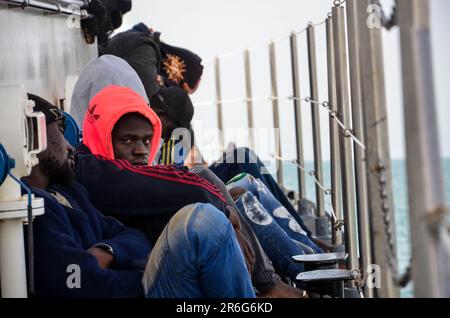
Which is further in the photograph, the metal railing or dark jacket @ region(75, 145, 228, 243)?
dark jacket @ region(75, 145, 228, 243)

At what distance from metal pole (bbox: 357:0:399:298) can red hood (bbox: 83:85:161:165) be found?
1.05m

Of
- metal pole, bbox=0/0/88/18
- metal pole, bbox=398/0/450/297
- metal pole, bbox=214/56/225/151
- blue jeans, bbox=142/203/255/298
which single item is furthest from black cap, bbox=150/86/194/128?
metal pole, bbox=398/0/450/297

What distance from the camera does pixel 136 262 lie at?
66.3 inches

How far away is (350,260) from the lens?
204 centimetres

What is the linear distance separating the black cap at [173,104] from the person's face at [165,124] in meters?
0.01

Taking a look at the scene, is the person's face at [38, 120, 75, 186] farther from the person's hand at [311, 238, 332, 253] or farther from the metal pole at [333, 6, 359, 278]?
the person's hand at [311, 238, 332, 253]

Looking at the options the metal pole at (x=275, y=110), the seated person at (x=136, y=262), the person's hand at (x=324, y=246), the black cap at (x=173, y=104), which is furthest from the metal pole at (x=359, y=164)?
the metal pole at (x=275, y=110)

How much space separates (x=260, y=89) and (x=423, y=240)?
13.0ft

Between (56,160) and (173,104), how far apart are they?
5.06 ft

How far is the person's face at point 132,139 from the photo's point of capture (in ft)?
7.16

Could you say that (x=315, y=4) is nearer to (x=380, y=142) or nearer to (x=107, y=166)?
(x=107, y=166)

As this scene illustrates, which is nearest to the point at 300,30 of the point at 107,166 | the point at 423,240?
the point at 107,166

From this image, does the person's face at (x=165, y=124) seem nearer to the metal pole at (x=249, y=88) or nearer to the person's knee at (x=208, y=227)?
the metal pole at (x=249, y=88)

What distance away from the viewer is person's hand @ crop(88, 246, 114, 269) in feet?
5.30
